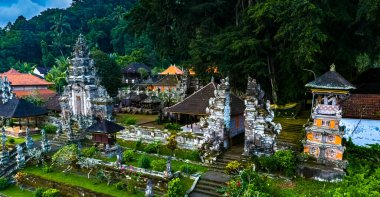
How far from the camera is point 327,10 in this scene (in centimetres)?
2175

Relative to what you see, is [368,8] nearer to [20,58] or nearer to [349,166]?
[349,166]

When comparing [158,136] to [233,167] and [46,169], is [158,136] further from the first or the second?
[46,169]

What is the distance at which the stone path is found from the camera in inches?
584

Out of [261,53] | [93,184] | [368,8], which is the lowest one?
[93,184]

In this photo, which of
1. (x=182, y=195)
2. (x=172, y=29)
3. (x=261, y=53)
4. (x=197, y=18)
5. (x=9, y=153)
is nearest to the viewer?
(x=182, y=195)

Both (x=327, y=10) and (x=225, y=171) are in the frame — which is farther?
(x=327, y=10)

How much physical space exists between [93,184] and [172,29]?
22.7 m

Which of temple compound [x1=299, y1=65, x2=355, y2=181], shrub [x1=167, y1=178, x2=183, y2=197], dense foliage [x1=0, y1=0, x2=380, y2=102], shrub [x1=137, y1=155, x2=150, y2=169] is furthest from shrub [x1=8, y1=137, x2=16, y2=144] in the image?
temple compound [x1=299, y1=65, x2=355, y2=181]

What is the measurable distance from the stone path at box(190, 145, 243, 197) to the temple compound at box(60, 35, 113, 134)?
12347mm

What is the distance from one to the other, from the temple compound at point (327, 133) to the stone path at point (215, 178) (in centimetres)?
409

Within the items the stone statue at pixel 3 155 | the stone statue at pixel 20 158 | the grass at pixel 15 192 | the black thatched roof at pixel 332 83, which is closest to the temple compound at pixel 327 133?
the black thatched roof at pixel 332 83

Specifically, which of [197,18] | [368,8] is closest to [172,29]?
[197,18]

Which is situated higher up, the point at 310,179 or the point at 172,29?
the point at 172,29

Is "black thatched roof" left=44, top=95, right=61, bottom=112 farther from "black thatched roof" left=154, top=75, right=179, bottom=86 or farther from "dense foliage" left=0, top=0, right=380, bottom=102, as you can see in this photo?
"black thatched roof" left=154, top=75, right=179, bottom=86
